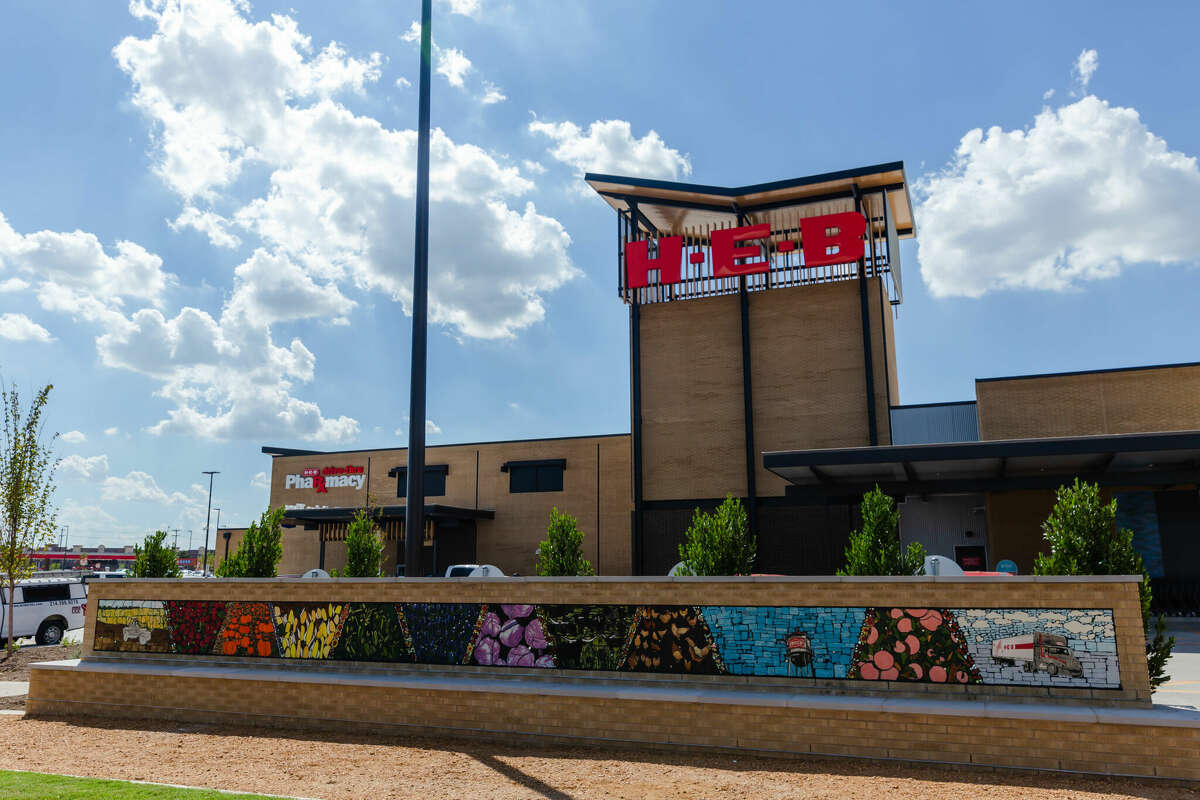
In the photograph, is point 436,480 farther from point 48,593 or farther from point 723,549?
point 723,549

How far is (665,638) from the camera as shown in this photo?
12.8 metres

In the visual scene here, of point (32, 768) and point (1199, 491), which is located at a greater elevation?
point (1199, 491)

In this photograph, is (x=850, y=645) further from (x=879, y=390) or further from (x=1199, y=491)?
(x=1199, y=491)

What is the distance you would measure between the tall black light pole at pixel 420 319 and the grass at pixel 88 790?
4.94m

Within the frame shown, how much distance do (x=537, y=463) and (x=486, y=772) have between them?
3088 cm

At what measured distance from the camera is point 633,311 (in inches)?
1296

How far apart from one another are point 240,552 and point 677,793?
1193 centimetres

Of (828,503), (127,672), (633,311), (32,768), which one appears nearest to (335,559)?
(633,311)

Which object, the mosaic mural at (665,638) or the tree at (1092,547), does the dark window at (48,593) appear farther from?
the tree at (1092,547)

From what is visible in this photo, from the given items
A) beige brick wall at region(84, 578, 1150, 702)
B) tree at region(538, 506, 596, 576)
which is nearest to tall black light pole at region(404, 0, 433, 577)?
beige brick wall at region(84, 578, 1150, 702)

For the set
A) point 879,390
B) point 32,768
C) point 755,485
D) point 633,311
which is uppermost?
point 633,311

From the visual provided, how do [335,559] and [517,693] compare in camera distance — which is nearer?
[517,693]

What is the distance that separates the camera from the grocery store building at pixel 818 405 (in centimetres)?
2700

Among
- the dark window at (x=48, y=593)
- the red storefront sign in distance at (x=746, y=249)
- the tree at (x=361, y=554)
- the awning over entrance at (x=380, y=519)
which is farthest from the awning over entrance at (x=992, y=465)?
the dark window at (x=48, y=593)
